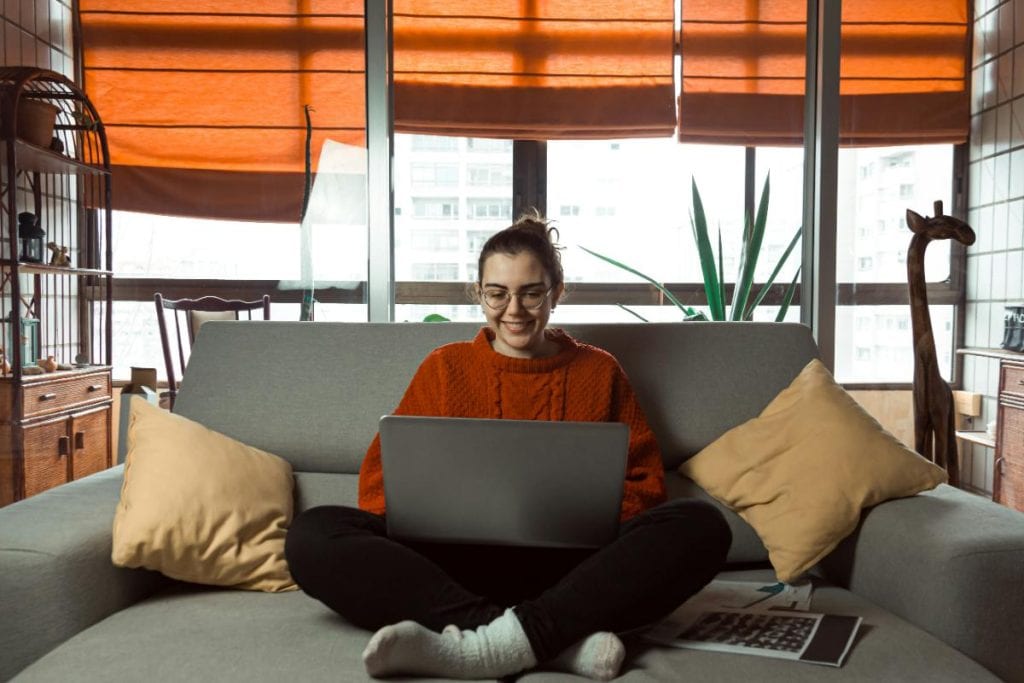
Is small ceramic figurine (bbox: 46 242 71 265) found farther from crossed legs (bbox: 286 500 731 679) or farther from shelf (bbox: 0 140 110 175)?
crossed legs (bbox: 286 500 731 679)

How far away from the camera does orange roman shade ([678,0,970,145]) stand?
3.56m

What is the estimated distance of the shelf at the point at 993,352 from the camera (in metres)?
3.08

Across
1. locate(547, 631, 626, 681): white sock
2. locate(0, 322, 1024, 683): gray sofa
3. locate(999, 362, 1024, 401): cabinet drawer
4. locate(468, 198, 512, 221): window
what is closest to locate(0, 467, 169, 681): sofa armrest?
locate(0, 322, 1024, 683): gray sofa

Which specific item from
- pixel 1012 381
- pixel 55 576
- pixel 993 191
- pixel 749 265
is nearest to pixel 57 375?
pixel 55 576

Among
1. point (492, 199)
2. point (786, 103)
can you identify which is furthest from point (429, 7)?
point (786, 103)

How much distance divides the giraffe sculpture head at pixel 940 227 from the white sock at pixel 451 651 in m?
1.60

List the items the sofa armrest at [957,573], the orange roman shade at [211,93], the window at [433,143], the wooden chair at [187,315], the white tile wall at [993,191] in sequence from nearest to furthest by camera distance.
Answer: the sofa armrest at [957,573], the white tile wall at [993,191], the wooden chair at [187,315], the orange roman shade at [211,93], the window at [433,143]

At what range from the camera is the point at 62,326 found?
12.5 ft

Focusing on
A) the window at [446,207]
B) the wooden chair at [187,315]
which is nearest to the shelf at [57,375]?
the wooden chair at [187,315]

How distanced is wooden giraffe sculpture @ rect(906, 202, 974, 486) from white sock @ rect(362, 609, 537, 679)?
4.54 ft

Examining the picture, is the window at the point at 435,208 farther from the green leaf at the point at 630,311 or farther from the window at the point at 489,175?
the green leaf at the point at 630,311

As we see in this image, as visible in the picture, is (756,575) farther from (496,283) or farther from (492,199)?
(492,199)

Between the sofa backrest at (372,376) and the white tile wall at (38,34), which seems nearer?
the sofa backrest at (372,376)

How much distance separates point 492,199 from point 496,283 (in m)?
2.24
